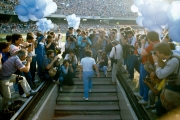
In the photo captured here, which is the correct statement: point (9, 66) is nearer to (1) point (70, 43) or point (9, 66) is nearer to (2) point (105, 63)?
(1) point (70, 43)

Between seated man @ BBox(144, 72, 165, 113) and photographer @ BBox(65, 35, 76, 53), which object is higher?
photographer @ BBox(65, 35, 76, 53)

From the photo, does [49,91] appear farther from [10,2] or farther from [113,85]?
[10,2]

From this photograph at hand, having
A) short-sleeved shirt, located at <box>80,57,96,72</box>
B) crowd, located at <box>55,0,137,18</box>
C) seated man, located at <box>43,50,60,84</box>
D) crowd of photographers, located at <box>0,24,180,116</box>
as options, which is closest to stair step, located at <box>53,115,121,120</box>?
crowd of photographers, located at <box>0,24,180,116</box>

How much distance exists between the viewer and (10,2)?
3709 cm

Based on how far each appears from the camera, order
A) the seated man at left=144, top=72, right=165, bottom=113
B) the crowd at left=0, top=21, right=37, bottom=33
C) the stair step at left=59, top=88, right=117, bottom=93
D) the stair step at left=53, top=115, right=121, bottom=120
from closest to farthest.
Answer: the seated man at left=144, top=72, right=165, bottom=113 < the stair step at left=53, top=115, right=121, bottom=120 < the stair step at left=59, top=88, right=117, bottom=93 < the crowd at left=0, top=21, right=37, bottom=33

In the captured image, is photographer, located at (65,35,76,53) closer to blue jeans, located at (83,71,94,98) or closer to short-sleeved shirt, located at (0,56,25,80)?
blue jeans, located at (83,71,94,98)

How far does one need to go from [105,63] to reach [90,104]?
172cm

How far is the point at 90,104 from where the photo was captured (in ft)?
20.4

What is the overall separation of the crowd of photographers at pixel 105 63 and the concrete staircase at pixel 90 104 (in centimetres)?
33

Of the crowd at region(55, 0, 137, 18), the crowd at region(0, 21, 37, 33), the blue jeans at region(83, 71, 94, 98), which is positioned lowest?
the blue jeans at region(83, 71, 94, 98)

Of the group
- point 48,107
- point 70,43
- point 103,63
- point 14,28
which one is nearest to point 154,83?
point 48,107

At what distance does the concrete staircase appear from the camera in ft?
19.5

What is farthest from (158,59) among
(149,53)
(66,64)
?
(66,64)

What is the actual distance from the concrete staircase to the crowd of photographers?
13.0 inches
